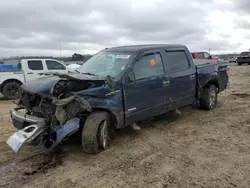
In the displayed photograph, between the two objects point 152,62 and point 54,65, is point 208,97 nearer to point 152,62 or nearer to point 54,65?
point 152,62

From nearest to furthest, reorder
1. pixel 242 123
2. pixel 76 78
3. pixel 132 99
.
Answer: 1. pixel 76 78
2. pixel 132 99
3. pixel 242 123

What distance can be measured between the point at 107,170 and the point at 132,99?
1.63m

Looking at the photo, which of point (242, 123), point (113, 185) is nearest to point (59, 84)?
point (113, 185)

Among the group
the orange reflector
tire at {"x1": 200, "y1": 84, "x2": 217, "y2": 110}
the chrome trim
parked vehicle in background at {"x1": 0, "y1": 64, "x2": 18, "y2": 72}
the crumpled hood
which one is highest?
the orange reflector

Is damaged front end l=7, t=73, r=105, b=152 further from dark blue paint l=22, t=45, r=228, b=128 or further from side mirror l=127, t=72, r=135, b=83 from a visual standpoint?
side mirror l=127, t=72, r=135, b=83

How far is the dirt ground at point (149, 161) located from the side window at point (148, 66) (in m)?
1.30

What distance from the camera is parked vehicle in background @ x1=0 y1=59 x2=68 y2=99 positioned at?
12242 millimetres

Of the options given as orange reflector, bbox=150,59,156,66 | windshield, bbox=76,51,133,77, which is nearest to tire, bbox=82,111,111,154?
windshield, bbox=76,51,133,77

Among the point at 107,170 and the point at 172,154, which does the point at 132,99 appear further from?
the point at 107,170

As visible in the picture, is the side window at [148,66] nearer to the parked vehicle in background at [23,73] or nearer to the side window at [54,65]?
the parked vehicle in background at [23,73]

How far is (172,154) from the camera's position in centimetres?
491

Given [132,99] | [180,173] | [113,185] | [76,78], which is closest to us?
[113,185]

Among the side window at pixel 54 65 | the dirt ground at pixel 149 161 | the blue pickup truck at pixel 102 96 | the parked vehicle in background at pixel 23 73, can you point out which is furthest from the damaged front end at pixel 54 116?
the side window at pixel 54 65

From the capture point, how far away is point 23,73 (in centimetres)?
1259
